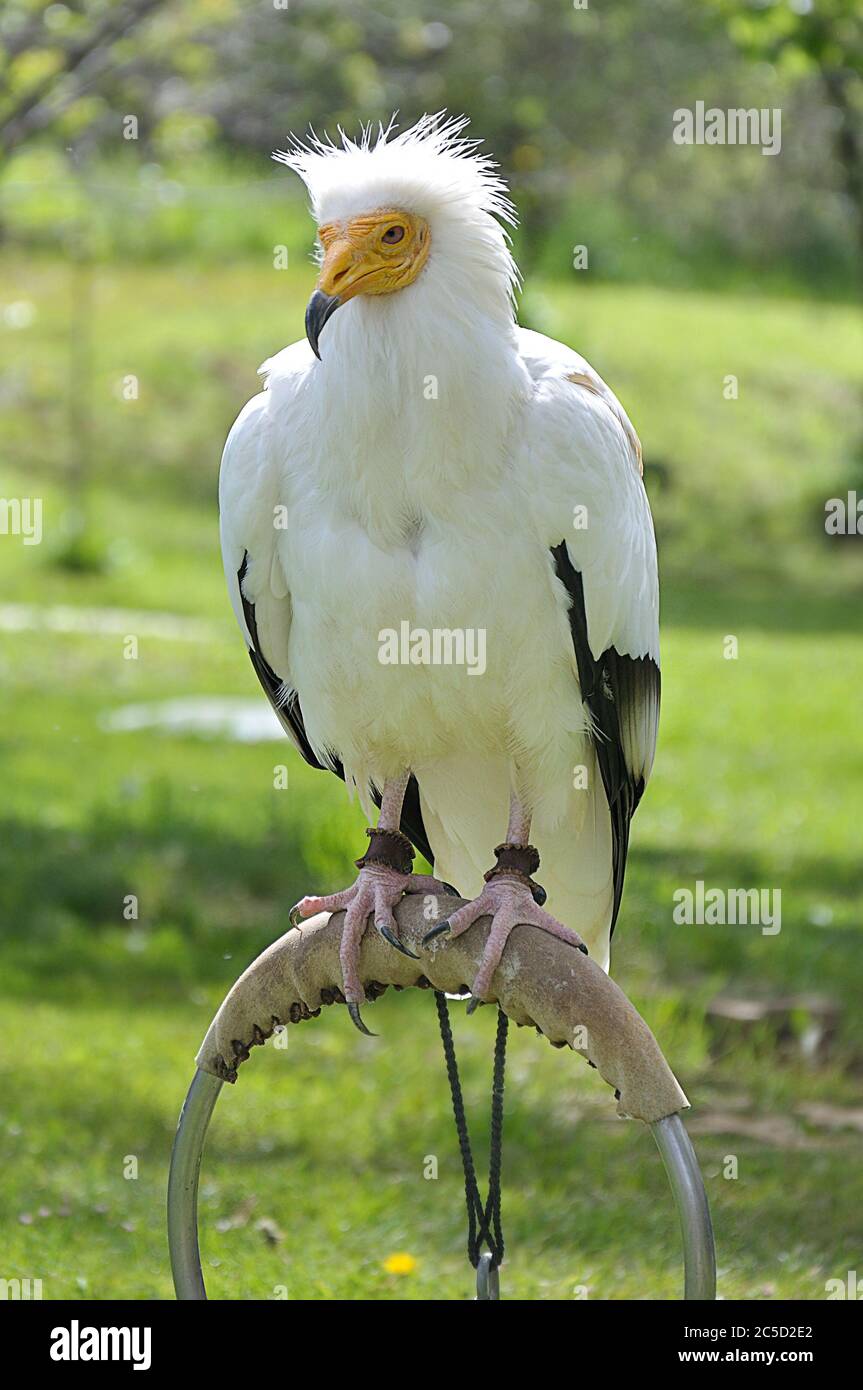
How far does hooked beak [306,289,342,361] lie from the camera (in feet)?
10.5

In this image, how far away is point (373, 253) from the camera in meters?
3.26

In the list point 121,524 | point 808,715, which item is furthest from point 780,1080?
point 121,524

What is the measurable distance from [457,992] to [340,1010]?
3094mm

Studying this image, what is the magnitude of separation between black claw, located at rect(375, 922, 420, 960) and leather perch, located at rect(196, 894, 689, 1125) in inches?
0.5

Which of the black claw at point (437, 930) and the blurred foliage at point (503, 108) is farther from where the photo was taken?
the blurred foliage at point (503, 108)

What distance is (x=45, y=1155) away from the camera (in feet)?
16.3

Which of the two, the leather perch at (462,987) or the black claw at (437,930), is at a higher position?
the black claw at (437,930)

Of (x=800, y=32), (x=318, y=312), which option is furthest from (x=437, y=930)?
(x=800, y=32)

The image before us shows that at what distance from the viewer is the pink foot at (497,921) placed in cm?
302

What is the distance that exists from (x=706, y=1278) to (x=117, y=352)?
1519 cm

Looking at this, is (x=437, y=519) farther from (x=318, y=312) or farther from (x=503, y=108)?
(x=503, y=108)

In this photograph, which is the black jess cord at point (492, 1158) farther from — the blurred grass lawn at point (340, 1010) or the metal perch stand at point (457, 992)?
the blurred grass lawn at point (340, 1010)

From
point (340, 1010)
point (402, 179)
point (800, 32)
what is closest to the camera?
point (402, 179)

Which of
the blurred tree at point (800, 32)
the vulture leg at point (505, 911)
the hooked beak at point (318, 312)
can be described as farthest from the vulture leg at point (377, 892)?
the blurred tree at point (800, 32)
